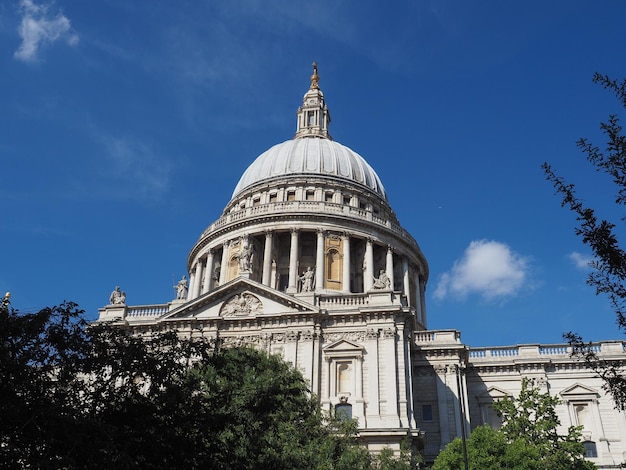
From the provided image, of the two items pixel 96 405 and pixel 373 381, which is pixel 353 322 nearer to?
pixel 373 381

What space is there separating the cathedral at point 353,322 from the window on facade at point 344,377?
58mm

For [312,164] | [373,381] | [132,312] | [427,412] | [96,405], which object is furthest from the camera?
[312,164]

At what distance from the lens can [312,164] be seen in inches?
2532

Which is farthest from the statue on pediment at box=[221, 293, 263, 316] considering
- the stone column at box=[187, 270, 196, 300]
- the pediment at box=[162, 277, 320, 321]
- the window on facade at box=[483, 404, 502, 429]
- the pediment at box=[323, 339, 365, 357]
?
the stone column at box=[187, 270, 196, 300]

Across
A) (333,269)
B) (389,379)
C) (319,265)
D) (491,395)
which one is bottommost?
(389,379)

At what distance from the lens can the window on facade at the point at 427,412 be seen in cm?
4166

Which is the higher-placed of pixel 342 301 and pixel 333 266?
pixel 333 266

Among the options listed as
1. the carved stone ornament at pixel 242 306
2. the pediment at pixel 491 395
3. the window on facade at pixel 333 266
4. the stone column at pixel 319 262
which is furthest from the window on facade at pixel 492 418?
the carved stone ornament at pixel 242 306

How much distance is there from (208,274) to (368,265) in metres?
14.0

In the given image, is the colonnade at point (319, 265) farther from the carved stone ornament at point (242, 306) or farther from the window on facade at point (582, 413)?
the window on facade at point (582, 413)

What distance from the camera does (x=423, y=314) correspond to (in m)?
59.5

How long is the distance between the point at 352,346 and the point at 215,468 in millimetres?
22171

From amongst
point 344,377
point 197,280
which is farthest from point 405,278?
point 344,377

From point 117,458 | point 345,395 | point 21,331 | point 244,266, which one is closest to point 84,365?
point 21,331
